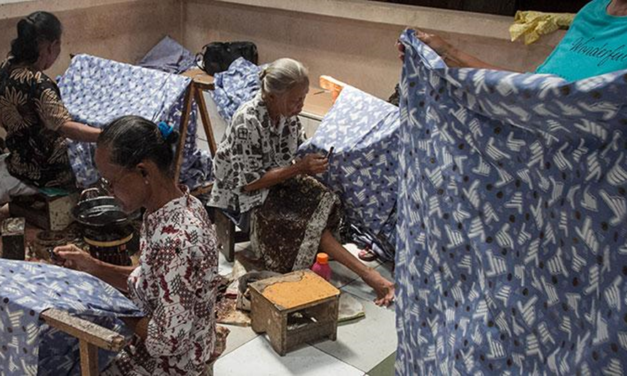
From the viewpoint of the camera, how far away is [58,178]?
13.9 feet

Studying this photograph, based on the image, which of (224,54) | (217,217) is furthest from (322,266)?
(224,54)

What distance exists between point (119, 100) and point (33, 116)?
692mm

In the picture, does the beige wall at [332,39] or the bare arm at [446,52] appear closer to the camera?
the bare arm at [446,52]

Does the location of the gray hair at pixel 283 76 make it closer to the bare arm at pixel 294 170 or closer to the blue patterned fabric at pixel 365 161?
the bare arm at pixel 294 170

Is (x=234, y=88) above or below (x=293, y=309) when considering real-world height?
above

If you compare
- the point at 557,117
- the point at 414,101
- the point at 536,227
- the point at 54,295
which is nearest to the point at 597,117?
the point at 557,117

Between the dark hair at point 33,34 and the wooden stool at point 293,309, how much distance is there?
1911mm

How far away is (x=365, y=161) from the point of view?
4027 mm

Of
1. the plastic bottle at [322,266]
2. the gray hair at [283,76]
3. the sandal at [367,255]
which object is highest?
the gray hair at [283,76]

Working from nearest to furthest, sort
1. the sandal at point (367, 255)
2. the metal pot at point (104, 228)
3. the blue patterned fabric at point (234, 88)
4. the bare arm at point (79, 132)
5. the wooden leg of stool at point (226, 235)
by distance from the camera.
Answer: the metal pot at point (104, 228) < the bare arm at point (79, 132) < the wooden leg of stool at point (226, 235) < the sandal at point (367, 255) < the blue patterned fabric at point (234, 88)

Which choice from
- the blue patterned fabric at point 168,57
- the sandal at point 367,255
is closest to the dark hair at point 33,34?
the sandal at point 367,255

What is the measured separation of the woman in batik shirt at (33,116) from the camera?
12.5 ft

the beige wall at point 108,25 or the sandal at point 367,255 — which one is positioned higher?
the beige wall at point 108,25

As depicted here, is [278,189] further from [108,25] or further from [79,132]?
[108,25]
